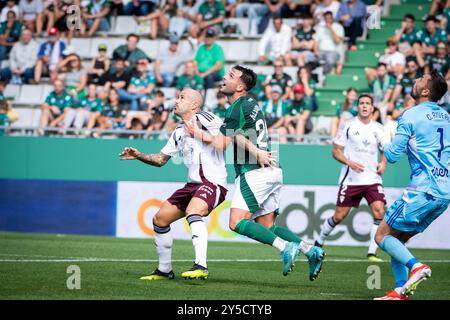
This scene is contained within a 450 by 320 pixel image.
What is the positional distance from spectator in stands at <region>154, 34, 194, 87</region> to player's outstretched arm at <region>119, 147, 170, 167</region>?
36.8ft

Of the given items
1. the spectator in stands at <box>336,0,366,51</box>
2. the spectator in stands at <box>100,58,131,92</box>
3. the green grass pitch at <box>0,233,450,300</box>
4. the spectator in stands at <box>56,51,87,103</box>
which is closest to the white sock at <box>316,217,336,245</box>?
the green grass pitch at <box>0,233,450,300</box>

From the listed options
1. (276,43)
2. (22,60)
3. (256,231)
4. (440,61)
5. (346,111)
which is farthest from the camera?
(22,60)

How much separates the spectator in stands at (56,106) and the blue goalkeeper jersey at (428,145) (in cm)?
1334

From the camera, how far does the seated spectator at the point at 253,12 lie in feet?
78.5

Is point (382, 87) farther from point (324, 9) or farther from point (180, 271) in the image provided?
point (180, 271)

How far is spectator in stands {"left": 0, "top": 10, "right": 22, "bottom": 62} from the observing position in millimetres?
24859

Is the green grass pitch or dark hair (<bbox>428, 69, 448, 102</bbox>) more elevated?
dark hair (<bbox>428, 69, 448, 102</bbox>)

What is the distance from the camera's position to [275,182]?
11352 mm

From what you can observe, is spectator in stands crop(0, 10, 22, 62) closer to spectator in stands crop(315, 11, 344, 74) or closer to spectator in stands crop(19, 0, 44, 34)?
spectator in stands crop(19, 0, 44, 34)

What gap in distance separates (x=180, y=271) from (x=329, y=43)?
436 inches

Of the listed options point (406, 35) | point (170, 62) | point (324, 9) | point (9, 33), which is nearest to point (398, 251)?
point (406, 35)

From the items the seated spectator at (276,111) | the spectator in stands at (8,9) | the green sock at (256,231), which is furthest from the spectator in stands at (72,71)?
the green sock at (256,231)

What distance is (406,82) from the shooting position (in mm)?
20531

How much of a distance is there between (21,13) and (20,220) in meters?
6.89
